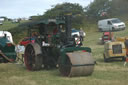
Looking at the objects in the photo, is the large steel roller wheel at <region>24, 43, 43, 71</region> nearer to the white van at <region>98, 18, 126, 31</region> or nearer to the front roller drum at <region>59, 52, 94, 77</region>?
the front roller drum at <region>59, 52, 94, 77</region>

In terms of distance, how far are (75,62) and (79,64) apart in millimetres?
168

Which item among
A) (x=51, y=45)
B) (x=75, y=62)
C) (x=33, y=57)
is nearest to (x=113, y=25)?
(x=33, y=57)

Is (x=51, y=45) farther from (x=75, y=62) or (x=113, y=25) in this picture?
(x=113, y=25)

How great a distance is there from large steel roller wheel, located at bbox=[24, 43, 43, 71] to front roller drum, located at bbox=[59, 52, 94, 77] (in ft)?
7.27

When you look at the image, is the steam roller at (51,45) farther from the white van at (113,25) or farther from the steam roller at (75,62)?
the white van at (113,25)

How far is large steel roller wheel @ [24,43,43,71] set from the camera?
13418mm

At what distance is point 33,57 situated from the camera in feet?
45.5

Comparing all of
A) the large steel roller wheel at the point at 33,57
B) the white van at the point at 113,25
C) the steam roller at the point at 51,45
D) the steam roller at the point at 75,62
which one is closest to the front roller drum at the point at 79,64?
the steam roller at the point at 75,62

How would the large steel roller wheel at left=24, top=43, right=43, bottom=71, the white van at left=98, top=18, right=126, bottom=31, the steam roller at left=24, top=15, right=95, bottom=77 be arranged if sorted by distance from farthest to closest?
the white van at left=98, top=18, right=126, bottom=31 < the large steel roller wheel at left=24, top=43, right=43, bottom=71 < the steam roller at left=24, top=15, right=95, bottom=77

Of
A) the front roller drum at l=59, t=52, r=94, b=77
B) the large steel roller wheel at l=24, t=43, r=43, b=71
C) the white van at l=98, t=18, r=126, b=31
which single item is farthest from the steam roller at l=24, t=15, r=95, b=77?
the white van at l=98, t=18, r=126, b=31

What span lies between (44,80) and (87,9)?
148ft

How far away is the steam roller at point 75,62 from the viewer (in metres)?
11.1

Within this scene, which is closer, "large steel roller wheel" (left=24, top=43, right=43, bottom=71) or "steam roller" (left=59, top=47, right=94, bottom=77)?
"steam roller" (left=59, top=47, right=94, bottom=77)

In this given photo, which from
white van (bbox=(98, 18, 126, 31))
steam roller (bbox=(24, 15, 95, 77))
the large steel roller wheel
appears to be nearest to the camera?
steam roller (bbox=(24, 15, 95, 77))
